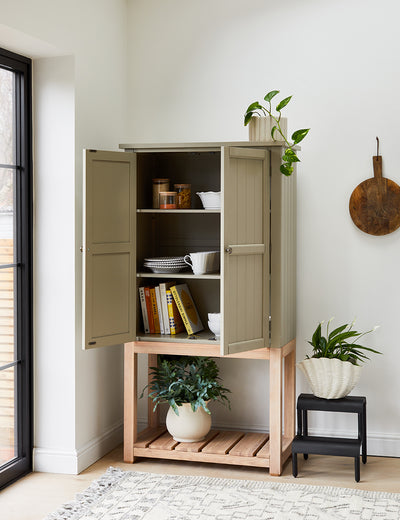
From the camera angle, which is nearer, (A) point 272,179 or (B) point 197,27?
(A) point 272,179

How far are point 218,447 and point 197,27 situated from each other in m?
2.39

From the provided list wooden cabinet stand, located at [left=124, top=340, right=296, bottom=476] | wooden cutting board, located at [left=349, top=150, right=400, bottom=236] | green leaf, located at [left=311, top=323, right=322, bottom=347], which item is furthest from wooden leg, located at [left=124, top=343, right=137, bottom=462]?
wooden cutting board, located at [left=349, top=150, right=400, bottom=236]

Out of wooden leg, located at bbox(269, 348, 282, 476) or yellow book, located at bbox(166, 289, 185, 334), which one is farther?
yellow book, located at bbox(166, 289, 185, 334)

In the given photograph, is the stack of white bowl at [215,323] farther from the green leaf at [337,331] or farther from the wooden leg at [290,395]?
the green leaf at [337,331]

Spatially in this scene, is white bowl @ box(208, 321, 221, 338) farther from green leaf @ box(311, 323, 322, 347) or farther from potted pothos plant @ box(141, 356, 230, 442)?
green leaf @ box(311, 323, 322, 347)

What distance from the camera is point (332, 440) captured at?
345 centimetres

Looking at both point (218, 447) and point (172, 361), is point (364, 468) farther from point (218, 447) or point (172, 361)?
point (172, 361)

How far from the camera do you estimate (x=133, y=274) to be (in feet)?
11.8

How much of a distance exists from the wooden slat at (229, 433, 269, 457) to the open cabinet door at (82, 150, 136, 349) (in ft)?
2.65

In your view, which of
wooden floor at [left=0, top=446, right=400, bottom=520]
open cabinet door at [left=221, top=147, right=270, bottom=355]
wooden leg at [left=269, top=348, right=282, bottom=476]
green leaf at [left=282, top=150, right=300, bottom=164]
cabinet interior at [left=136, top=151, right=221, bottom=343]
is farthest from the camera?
cabinet interior at [left=136, top=151, right=221, bottom=343]

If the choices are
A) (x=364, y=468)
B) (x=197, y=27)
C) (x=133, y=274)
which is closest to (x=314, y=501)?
(x=364, y=468)

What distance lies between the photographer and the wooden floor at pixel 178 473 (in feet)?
10.1

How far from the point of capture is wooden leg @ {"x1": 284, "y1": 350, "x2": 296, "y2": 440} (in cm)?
379

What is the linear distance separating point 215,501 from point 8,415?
1.10 meters
